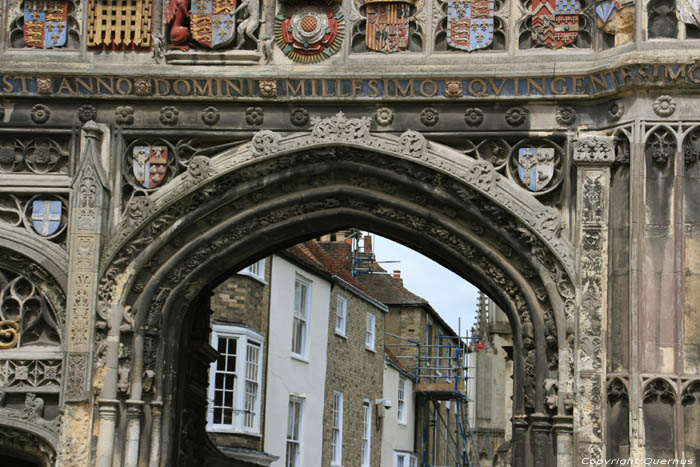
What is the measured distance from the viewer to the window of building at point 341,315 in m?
24.3

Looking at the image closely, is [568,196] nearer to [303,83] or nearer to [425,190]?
[425,190]

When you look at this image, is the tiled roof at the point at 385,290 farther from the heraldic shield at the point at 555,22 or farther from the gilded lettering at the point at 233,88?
the heraldic shield at the point at 555,22

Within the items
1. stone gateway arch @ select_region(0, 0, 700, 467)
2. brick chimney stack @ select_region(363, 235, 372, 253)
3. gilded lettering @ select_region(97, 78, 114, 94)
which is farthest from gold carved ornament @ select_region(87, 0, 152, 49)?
brick chimney stack @ select_region(363, 235, 372, 253)

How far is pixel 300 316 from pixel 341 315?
78.2 inches

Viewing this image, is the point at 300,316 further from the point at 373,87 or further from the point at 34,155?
the point at 373,87

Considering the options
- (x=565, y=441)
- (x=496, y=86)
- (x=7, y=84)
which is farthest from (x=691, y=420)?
(x=7, y=84)

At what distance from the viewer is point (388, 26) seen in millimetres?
11797

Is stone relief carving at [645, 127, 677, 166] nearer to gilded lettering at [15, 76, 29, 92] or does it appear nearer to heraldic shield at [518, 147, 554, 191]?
heraldic shield at [518, 147, 554, 191]

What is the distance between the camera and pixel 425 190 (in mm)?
11594

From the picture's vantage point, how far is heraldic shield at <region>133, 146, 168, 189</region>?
38.8ft

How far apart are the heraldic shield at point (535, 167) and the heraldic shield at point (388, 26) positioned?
54.4 inches

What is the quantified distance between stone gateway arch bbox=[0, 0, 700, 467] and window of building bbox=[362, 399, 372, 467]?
1379cm

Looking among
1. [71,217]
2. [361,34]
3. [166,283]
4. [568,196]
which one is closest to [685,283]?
[568,196]

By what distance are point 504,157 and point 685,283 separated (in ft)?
5.91
